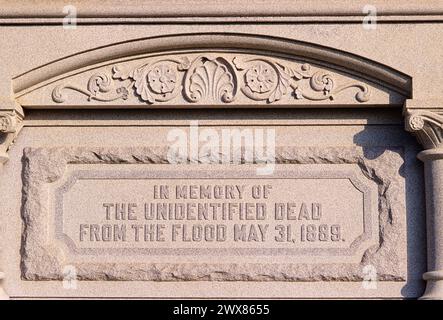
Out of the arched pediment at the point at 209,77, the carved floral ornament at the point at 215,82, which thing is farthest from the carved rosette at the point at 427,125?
the carved floral ornament at the point at 215,82

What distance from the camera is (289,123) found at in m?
9.05

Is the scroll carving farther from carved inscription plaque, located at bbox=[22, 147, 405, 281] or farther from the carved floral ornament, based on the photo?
→ the carved floral ornament

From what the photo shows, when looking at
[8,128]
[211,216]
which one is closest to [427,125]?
[211,216]

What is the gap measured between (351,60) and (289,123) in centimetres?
72

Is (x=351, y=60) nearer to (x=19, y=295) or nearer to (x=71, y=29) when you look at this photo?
(x=71, y=29)

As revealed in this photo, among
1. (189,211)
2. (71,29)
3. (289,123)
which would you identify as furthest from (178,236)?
(71,29)

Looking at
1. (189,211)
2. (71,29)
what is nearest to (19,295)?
(189,211)

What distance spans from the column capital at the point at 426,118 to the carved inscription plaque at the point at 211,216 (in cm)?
35

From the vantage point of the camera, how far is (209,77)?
29.6 ft

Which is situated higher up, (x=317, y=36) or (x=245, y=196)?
(x=317, y=36)

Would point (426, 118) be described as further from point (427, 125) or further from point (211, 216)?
point (211, 216)

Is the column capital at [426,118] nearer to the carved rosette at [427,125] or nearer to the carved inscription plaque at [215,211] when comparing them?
the carved rosette at [427,125]
